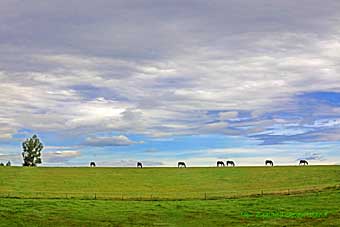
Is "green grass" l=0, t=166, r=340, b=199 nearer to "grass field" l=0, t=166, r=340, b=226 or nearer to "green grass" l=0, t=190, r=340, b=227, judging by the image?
"grass field" l=0, t=166, r=340, b=226

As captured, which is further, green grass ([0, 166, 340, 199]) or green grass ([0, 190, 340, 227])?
green grass ([0, 166, 340, 199])

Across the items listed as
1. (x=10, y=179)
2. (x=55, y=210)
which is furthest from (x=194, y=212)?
(x=10, y=179)

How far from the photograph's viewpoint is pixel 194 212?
53.3 m

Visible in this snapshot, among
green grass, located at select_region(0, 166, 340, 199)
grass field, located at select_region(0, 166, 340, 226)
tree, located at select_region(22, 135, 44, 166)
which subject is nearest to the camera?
grass field, located at select_region(0, 166, 340, 226)

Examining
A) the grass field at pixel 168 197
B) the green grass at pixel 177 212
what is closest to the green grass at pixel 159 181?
the grass field at pixel 168 197

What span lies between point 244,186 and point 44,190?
27687mm

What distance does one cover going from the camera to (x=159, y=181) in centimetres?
8994

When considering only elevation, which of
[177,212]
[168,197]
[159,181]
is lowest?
[177,212]

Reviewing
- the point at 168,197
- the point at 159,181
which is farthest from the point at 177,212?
the point at 159,181

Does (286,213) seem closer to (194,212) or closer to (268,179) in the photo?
(194,212)

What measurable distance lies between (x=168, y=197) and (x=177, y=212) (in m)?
13.6

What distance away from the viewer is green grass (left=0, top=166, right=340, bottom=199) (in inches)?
2904

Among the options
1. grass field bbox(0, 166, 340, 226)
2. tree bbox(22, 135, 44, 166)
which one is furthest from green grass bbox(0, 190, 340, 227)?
tree bbox(22, 135, 44, 166)

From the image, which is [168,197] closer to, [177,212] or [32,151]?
[177,212]
